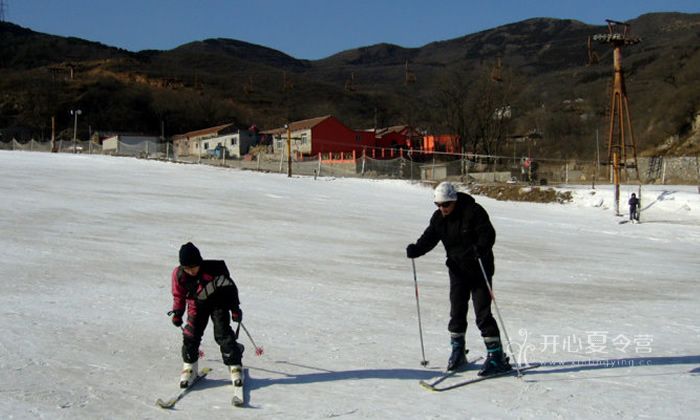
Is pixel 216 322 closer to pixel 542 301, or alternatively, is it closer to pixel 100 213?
pixel 542 301

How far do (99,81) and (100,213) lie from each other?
133 meters

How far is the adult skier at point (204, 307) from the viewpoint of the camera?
5520mm

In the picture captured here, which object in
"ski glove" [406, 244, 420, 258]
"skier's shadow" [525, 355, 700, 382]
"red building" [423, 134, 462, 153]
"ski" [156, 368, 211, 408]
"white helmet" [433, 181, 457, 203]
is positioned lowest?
"skier's shadow" [525, 355, 700, 382]

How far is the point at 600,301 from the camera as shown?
10.3 metres

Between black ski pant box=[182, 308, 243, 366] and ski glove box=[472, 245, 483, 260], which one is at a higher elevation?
ski glove box=[472, 245, 483, 260]

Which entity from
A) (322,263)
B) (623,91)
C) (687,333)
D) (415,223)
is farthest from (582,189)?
(687,333)

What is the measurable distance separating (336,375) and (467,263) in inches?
64.8

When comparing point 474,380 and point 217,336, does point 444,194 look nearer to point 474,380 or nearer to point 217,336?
point 474,380

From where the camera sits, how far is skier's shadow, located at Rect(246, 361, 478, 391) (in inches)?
230

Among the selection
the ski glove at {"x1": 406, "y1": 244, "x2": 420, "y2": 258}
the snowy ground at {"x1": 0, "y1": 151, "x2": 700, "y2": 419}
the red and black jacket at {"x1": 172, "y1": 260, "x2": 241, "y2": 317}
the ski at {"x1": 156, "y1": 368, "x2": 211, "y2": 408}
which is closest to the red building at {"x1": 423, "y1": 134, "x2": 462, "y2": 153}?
the snowy ground at {"x1": 0, "y1": 151, "x2": 700, "y2": 419}

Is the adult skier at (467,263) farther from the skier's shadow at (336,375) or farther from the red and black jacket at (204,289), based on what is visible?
the red and black jacket at (204,289)

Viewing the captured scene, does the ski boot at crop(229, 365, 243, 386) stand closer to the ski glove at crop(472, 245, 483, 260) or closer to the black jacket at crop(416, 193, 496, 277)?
the black jacket at crop(416, 193, 496, 277)

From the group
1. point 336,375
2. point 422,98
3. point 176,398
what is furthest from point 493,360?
point 422,98

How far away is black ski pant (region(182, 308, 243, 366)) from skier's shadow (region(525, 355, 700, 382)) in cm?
283
